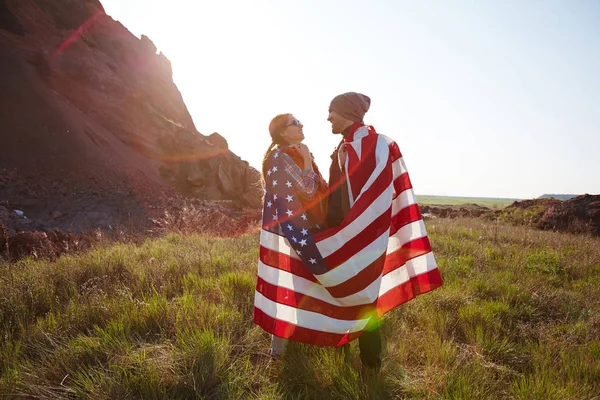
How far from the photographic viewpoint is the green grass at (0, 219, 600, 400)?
99.7 inches

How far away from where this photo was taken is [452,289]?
4.54m

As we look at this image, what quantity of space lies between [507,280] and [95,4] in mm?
47335

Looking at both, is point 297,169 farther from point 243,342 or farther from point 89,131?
point 89,131

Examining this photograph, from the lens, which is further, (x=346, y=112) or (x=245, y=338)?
(x=245, y=338)

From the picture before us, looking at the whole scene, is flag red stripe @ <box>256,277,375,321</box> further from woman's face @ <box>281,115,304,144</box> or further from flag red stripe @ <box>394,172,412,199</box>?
woman's face @ <box>281,115,304,144</box>

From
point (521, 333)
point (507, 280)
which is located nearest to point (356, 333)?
point (521, 333)

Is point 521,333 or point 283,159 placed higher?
point 283,159

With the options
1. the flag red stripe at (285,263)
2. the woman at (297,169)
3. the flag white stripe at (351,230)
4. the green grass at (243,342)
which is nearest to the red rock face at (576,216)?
the green grass at (243,342)

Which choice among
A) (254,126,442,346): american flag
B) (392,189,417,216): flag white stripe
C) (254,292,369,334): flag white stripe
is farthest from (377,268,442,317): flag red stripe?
(392,189,417,216): flag white stripe

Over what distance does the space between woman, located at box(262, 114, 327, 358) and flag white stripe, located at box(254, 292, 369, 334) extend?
1.05ft

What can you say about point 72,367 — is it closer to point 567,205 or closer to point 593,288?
point 593,288

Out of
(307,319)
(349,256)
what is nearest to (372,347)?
(307,319)

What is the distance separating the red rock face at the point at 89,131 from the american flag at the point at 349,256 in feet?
42.6

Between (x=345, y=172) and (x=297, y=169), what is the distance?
0.46 meters
